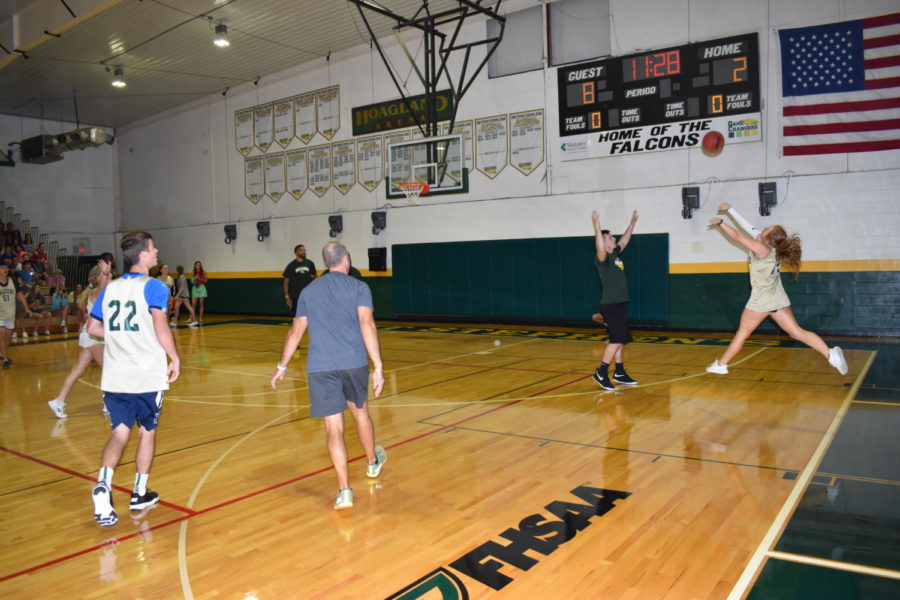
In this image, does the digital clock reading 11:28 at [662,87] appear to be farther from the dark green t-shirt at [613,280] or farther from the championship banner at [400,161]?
the dark green t-shirt at [613,280]

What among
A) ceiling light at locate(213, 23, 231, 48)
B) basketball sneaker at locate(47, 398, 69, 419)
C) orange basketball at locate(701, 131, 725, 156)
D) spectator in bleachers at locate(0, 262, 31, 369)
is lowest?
basketball sneaker at locate(47, 398, 69, 419)

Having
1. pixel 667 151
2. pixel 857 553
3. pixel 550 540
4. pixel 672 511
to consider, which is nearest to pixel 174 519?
pixel 550 540

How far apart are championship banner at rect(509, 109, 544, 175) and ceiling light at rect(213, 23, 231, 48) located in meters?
7.25

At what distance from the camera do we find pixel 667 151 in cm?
1318

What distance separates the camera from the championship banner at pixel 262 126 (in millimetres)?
20078

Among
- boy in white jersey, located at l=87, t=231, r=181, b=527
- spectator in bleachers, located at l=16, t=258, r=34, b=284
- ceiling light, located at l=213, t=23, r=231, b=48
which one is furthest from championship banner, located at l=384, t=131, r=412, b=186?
boy in white jersey, located at l=87, t=231, r=181, b=527

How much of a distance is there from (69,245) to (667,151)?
21.1 m

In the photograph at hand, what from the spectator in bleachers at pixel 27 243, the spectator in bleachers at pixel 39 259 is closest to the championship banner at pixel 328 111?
the spectator in bleachers at pixel 39 259

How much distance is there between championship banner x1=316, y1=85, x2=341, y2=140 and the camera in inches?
720

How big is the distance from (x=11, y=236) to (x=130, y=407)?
69.5ft

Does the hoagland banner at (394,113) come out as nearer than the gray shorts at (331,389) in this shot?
No

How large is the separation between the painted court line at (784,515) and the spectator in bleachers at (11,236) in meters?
23.4

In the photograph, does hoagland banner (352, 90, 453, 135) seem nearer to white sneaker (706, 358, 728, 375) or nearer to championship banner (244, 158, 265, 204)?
championship banner (244, 158, 265, 204)

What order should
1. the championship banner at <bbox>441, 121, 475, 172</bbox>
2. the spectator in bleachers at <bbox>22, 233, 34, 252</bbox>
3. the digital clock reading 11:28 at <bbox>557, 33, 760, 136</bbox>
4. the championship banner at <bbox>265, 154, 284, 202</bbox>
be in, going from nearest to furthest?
the digital clock reading 11:28 at <bbox>557, 33, 760, 136</bbox>
the championship banner at <bbox>441, 121, 475, 172</bbox>
the championship banner at <bbox>265, 154, 284, 202</bbox>
the spectator in bleachers at <bbox>22, 233, 34, 252</bbox>
